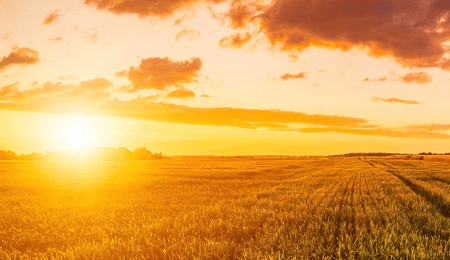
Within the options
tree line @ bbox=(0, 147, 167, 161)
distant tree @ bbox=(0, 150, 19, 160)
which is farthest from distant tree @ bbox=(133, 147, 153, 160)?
distant tree @ bbox=(0, 150, 19, 160)

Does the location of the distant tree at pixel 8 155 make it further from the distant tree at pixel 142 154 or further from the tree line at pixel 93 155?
the distant tree at pixel 142 154

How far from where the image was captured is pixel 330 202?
14227 millimetres

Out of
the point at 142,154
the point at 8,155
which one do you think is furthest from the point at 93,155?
the point at 8,155

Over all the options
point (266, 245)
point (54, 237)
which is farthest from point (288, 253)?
point (54, 237)

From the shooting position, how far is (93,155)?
418ft

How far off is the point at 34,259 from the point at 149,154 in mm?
141389

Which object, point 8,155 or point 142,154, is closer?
point 8,155

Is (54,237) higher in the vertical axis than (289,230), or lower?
lower

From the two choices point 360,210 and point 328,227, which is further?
point 360,210

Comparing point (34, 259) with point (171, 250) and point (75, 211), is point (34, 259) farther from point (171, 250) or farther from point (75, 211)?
point (75, 211)

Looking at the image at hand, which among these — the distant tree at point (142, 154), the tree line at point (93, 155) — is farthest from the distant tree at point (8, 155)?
the distant tree at point (142, 154)

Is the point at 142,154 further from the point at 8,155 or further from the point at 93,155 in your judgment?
the point at 8,155

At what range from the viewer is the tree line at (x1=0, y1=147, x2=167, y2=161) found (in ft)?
323

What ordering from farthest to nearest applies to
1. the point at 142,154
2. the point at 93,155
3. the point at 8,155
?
the point at 142,154 → the point at 93,155 → the point at 8,155
